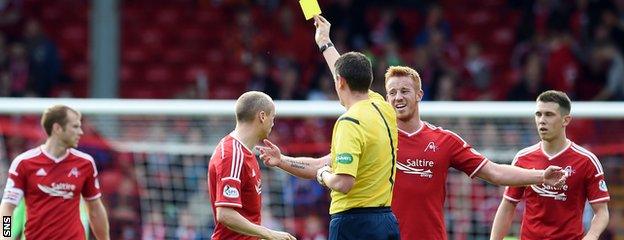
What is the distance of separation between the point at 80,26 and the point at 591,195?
46.1 ft

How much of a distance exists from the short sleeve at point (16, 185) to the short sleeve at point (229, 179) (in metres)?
2.24

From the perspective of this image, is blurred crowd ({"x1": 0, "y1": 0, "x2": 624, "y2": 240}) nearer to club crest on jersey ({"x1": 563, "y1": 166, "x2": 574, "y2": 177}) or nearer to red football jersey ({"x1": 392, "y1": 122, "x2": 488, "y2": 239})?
club crest on jersey ({"x1": 563, "y1": 166, "x2": 574, "y2": 177})

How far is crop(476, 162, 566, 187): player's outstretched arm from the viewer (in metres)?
8.50

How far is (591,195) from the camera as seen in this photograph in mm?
9062

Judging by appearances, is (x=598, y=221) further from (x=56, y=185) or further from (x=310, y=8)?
(x=56, y=185)

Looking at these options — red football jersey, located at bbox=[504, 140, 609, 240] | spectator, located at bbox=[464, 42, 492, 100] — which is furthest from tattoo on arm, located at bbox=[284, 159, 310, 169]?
spectator, located at bbox=[464, 42, 492, 100]

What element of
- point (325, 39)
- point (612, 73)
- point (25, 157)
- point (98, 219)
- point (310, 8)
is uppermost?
point (612, 73)

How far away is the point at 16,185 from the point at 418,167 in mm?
3180

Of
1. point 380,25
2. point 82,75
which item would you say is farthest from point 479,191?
point 82,75

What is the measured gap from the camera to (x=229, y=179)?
8.00 meters

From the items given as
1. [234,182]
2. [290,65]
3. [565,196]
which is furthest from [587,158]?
[290,65]

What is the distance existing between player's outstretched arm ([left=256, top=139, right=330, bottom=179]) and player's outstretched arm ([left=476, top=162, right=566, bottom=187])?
1.18 m

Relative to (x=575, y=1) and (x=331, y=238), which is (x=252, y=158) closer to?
(x=331, y=238)

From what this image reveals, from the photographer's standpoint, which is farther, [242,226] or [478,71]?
[478,71]
